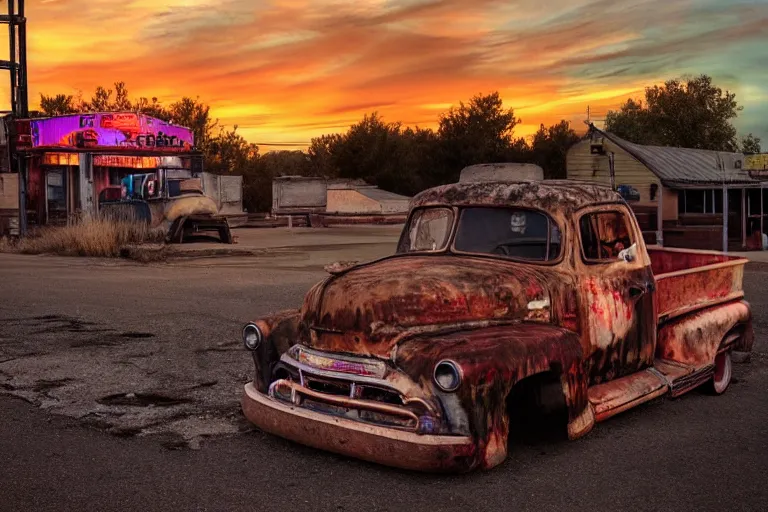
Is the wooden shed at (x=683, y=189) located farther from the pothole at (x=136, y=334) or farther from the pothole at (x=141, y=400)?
the pothole at (x=141, y=400)

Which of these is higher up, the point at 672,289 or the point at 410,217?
the point at 410,217

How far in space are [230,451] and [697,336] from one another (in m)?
3.74

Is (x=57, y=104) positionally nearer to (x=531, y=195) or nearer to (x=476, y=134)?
(x=476, y=134)

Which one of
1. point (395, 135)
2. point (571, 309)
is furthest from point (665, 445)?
point (395, 135)

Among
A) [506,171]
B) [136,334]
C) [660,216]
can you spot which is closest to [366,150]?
[506,171]

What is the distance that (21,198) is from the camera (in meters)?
29.7

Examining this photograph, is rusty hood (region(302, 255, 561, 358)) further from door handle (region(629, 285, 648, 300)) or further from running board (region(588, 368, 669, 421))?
door handle (region(629, 285, 648, 300))

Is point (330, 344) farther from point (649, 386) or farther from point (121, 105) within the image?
point (121, 105)

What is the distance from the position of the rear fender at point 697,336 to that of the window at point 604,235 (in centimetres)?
79

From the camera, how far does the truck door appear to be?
566cm

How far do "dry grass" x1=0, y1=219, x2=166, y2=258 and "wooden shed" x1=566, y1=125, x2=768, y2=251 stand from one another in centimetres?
1525

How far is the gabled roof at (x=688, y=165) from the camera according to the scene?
29281mm

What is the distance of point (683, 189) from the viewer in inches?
1184

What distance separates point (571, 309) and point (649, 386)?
98 centimetres
